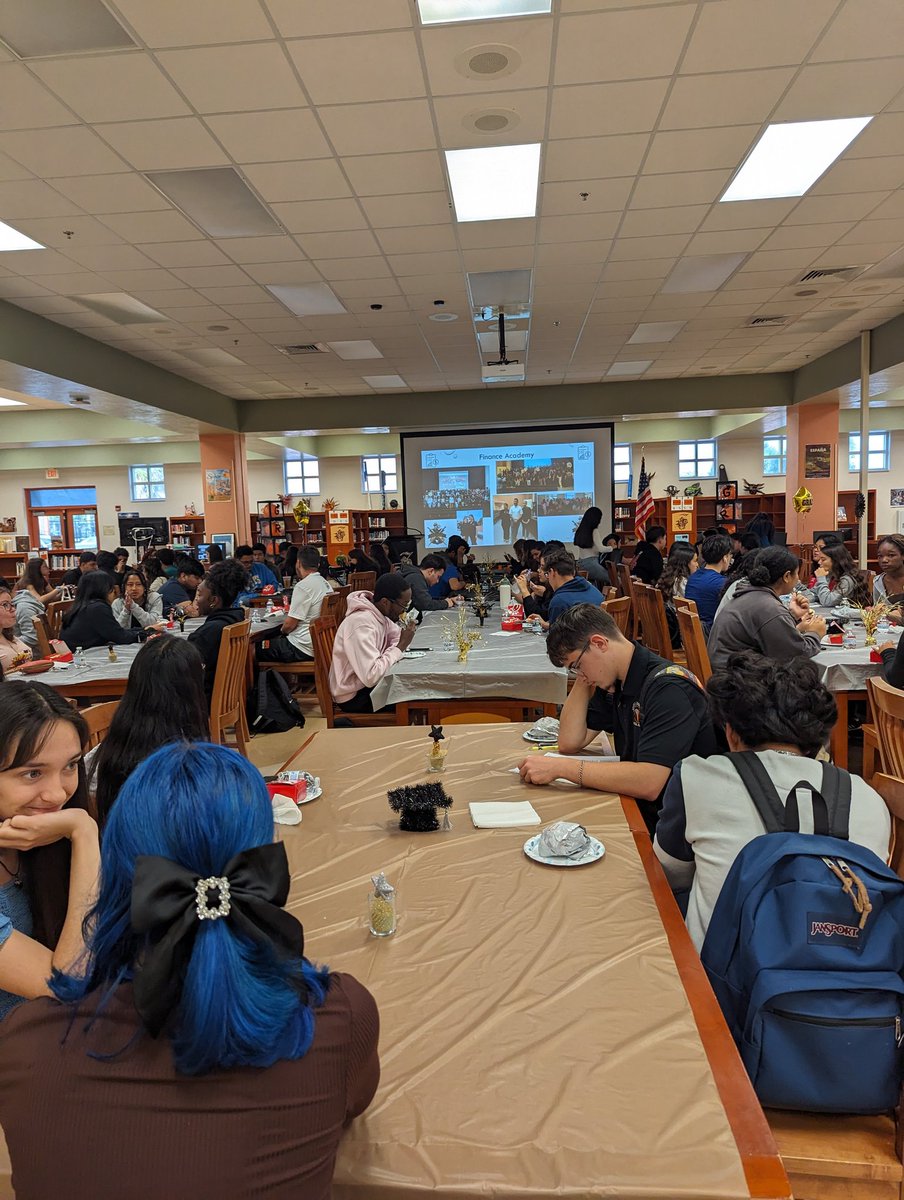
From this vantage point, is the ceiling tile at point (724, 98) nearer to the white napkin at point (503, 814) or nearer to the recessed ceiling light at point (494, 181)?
the recessed ceiling light at point (494, 181)

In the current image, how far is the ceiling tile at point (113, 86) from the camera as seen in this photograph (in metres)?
3.21

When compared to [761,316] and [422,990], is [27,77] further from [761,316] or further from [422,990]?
[761,316]

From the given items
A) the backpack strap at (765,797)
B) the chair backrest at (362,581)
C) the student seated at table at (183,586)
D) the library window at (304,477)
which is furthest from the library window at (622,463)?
the backpack strap at (765,797)

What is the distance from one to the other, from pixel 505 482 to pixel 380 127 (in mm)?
8153

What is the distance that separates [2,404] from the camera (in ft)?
37.4

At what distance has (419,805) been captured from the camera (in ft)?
6.29

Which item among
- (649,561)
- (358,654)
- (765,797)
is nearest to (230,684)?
(358,654)

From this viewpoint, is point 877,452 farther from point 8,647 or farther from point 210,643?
point 8,647

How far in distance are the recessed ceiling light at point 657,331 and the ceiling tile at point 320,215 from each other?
12.7 feet

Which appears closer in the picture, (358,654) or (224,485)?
(358,654)

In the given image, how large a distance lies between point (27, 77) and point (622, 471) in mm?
14418

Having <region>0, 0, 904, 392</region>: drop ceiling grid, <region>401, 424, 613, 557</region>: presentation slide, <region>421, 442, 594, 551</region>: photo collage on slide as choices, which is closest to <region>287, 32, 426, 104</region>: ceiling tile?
<region>0, 0, 904, 392</region>: drop ceiling grid

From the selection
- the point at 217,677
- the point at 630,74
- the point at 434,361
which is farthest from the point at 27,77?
the point at 434,361

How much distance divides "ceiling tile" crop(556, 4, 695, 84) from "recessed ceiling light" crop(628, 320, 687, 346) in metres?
4.47
